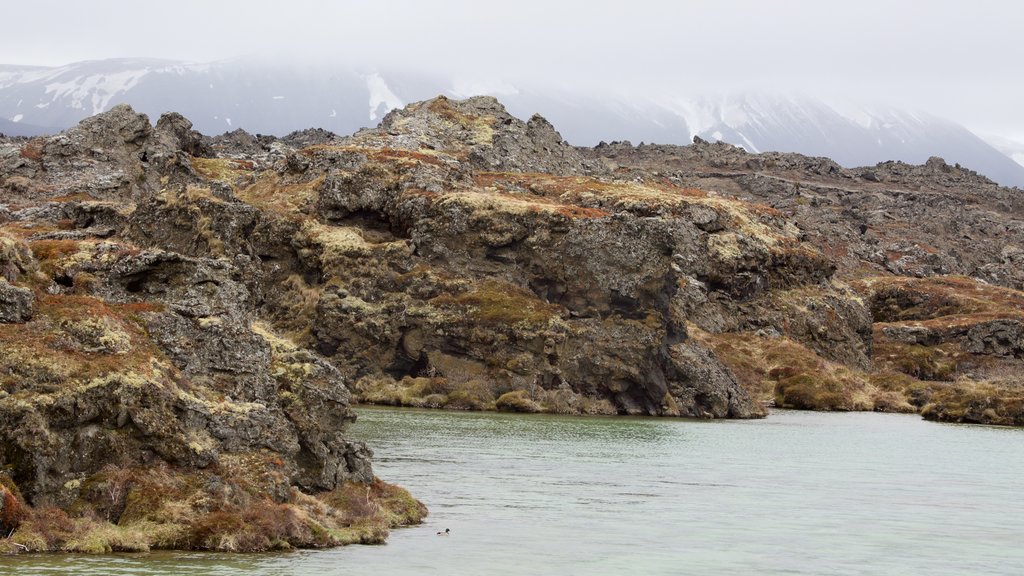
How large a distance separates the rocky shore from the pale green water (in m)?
2.79

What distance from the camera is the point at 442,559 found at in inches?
1215

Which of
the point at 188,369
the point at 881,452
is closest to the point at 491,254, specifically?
the point at 881,452

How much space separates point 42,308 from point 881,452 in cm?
5112

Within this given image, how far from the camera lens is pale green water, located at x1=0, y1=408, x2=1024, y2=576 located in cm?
3091

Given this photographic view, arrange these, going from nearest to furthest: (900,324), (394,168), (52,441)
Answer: (52,441), (394,168), (900,324)

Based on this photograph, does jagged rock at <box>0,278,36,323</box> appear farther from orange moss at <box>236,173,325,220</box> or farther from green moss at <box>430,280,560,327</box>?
orange moss at <box>236,173,325,220</box>

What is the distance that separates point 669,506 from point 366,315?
5763 centimetres

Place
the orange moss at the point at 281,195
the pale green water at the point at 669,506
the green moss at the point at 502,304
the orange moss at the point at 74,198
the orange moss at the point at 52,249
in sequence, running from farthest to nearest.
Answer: the orange moss at the point at 74,198 → the orange moss at the point at 281,195 → the green moss at the point at 502,304 → the orange moss at the point at 52,249 → the pale green water at the point at 669,506

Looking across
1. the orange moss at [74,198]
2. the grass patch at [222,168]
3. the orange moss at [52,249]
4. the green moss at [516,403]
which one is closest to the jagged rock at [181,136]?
the grass patch at [222,168]

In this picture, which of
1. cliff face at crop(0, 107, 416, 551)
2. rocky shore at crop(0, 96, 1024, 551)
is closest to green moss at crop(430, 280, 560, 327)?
rocky shore at crop(0, 96, 1024, 551)

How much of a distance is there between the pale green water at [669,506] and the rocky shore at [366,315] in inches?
110

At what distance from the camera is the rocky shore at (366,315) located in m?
31.3

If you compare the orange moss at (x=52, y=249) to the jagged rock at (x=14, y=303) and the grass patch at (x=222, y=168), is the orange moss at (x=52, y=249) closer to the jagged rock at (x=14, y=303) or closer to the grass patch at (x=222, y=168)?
the jagged rock at (x=14, y=303)

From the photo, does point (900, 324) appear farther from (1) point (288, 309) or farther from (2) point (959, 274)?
(1) point (288, 309)
